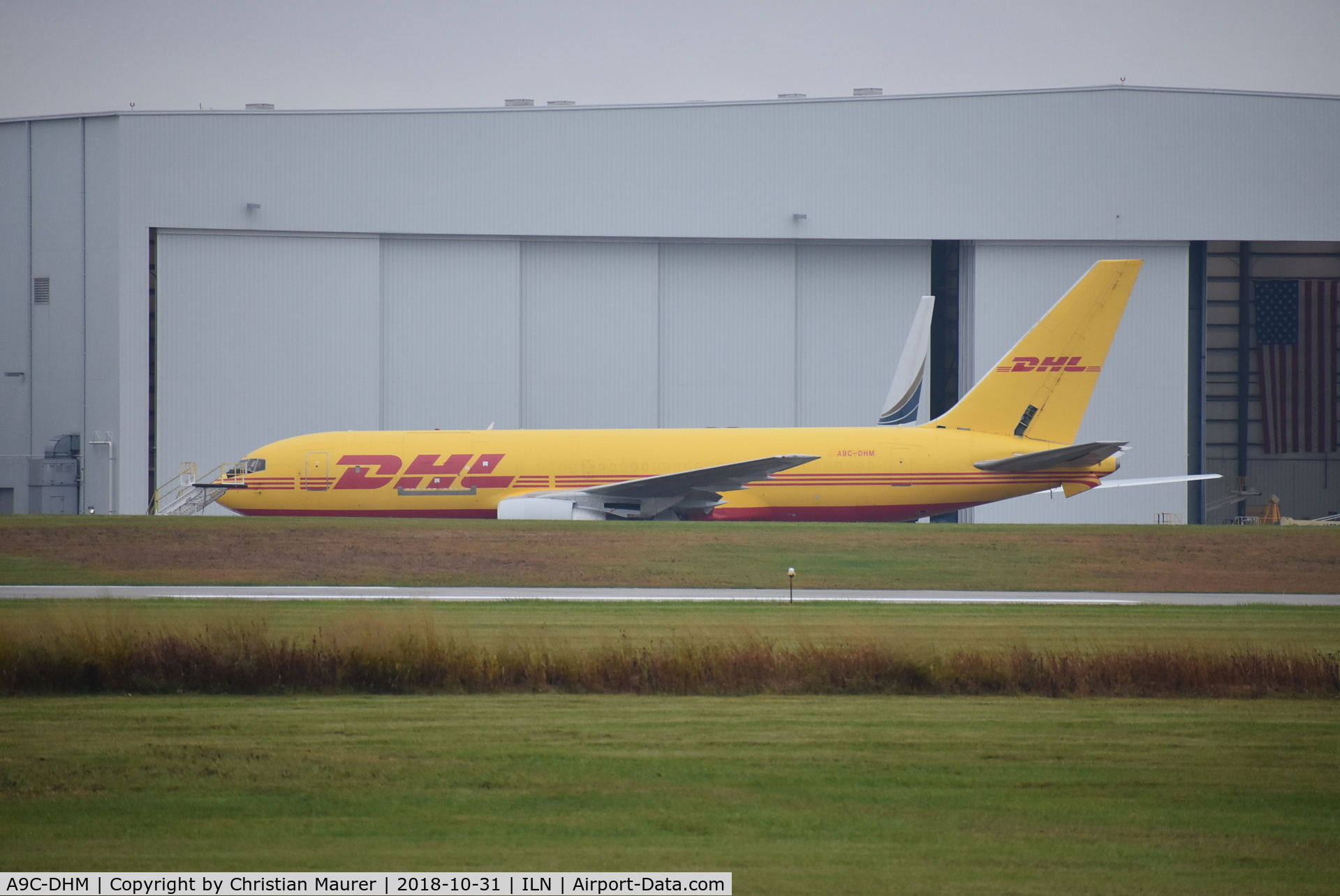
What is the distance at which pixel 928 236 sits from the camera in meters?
41.3

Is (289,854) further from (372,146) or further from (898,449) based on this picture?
(372,146)

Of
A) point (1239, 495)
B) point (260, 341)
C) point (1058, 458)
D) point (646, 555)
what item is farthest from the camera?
point (1239, 495)

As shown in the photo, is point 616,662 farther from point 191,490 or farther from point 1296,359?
point 1296,359

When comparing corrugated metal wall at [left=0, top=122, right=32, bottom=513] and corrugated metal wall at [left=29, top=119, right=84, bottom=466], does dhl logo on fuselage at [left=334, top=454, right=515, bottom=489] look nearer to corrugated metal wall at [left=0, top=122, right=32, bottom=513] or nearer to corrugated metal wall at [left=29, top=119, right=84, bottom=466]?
corrugated metal wall at [left=29, top=119, right=84, bottom=466]

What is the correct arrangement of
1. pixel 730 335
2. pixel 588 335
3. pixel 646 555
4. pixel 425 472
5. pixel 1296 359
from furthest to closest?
pixel 1296 359 → pixel 730 335 → pixel 588 335 → pixel 425 472 → pixel 646 555

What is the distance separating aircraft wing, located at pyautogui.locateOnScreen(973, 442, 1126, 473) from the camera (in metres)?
30.3

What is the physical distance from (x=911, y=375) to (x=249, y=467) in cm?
1934

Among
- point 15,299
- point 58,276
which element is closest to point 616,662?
Result: point 58,276

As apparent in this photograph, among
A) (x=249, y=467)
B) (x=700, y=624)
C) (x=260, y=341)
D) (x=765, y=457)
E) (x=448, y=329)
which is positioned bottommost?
(x=700, y=624)

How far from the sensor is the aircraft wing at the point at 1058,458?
30297 mm

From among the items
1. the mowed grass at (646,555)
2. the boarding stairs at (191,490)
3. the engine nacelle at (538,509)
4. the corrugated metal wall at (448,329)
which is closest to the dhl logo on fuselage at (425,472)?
the engine nacelle at (538,509)

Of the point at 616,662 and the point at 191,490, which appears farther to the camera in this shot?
the point at 191,490

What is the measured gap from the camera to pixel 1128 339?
4156cm

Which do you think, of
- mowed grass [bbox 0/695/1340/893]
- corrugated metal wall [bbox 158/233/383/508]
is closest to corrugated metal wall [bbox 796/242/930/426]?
corrugated metal wall [bbox 158/233/383/508]
